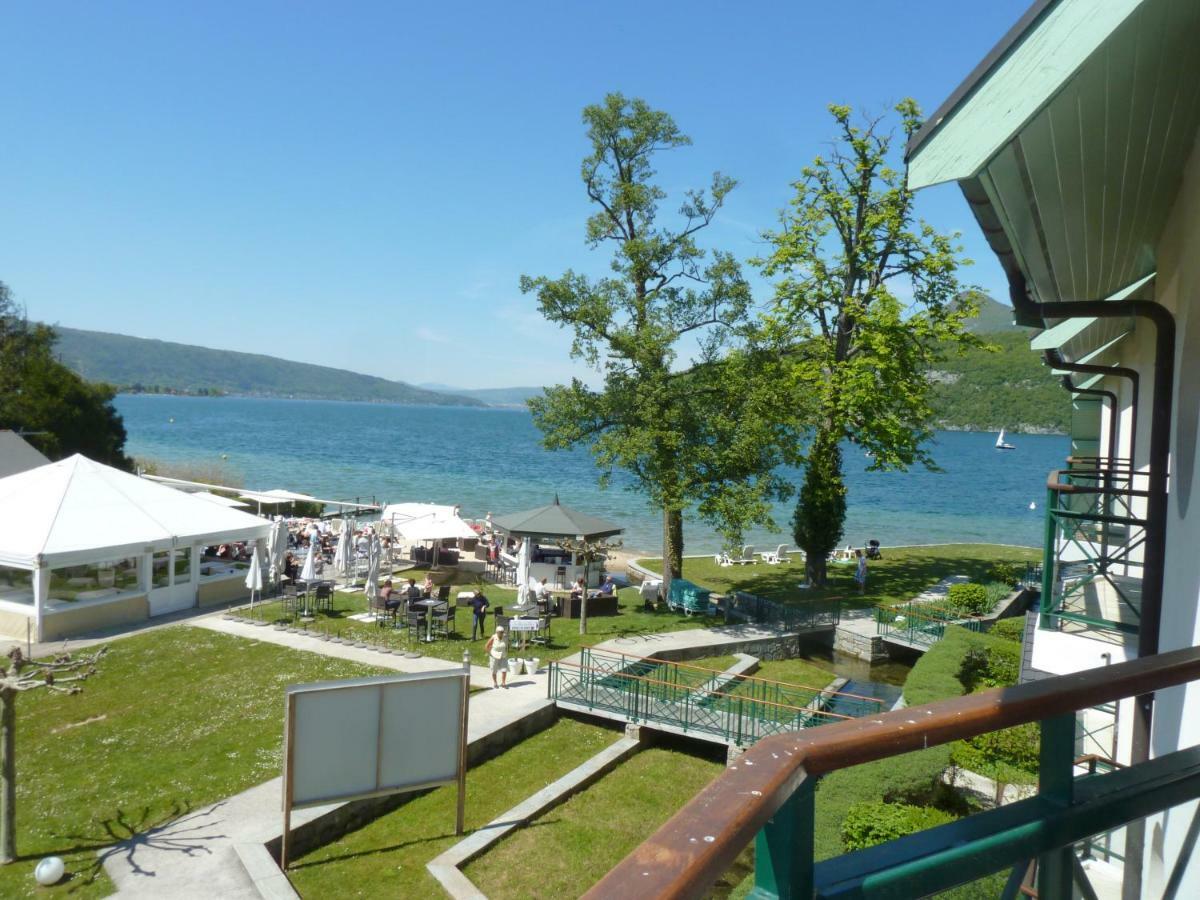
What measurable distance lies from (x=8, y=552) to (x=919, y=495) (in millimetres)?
86117

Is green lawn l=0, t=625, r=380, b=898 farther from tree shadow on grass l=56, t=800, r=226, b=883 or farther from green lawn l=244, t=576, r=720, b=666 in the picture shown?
green lawn l=244, t=576, r=720, b=666

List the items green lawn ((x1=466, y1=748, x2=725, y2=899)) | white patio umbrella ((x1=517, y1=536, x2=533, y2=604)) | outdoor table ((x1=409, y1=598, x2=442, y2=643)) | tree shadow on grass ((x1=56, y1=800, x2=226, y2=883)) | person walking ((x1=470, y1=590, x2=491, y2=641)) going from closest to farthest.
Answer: tree shadow on grass ((x1=56, y1=800, x2=226, y2=883)) → green lawn ((x1=466, y1=748, x2=725, y2=899)) → outdoor table ((x1=409, y1=598, x2=442, y2=643)) → person walking ((x1=470, y1=590, x2=491, y2=641)) → white patio umbrella ((x1=517, y1=536, x2=533, y2=604))

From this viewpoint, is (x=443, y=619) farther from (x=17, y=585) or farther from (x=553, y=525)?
(x=17, y=585)

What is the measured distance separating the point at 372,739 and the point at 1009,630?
16.2m

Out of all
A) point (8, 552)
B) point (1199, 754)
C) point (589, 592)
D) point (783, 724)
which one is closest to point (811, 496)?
point (589, 592)

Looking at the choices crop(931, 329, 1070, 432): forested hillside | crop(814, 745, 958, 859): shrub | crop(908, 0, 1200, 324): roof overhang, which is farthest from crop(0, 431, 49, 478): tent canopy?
crop(931, 329, 1070, 432): forested hillside

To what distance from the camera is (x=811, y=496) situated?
84.3 ft

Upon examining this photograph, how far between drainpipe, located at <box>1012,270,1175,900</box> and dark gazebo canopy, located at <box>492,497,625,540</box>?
52.9 ft

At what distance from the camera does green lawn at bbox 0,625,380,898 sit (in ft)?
29.9

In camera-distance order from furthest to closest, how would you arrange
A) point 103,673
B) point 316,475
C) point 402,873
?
point 316,475 < point 103,673 < point 402,873

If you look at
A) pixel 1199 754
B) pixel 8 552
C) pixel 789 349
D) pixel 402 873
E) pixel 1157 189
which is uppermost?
pixel 789 349

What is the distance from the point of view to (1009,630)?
19688mm

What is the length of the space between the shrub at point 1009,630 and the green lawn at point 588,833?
10027 millimetres

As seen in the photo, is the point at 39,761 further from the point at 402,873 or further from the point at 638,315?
the point at 638,315
